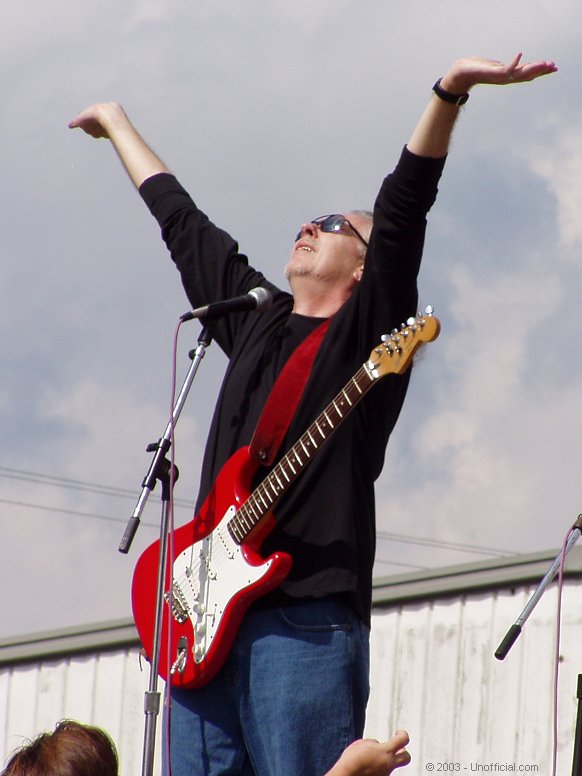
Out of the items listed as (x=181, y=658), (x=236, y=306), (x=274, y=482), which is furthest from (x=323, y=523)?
(x=236, y=306)

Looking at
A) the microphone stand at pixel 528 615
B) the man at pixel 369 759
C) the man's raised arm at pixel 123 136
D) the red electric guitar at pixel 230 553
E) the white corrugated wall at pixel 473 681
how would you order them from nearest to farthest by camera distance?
the man at pixel 369 759
the red electric guitar at pixel 230 553
the microphone stand at pixel 528 615
the man's raised arm at pixel 123 136
the white corrugated wall at pixel 473 681

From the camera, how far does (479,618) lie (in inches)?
207

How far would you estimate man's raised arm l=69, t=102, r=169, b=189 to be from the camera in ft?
13.3

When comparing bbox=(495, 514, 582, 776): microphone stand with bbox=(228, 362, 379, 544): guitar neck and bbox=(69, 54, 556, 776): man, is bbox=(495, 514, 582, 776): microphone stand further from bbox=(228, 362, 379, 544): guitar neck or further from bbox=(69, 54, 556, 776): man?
bbox=(228, 362, 379, 544): guitar neck

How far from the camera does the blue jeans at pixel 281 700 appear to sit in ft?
10.0

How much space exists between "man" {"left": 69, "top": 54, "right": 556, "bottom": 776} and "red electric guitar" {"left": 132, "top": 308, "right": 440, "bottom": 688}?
0.13 ft

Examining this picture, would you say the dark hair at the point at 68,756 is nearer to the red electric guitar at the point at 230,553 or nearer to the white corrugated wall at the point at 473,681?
the red electric guitar at the point at 230,553

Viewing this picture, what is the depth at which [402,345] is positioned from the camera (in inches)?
123

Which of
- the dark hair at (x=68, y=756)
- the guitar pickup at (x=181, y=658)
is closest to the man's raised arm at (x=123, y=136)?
the guitar pickup at (x=181, y=658)

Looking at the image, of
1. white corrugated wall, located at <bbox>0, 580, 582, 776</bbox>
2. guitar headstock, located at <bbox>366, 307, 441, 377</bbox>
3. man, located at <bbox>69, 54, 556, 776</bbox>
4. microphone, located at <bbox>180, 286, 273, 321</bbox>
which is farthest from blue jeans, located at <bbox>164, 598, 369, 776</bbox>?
white corrugated wall, located at <bbox>0, 580, 582, 776</bbox>

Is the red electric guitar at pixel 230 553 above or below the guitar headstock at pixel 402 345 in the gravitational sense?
below

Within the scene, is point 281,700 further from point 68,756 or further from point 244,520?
point 68,756

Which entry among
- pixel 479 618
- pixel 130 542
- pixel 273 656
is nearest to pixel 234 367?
pixel 130 542

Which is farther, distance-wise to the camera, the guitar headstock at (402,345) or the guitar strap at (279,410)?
the guitar strap at (279,410)
